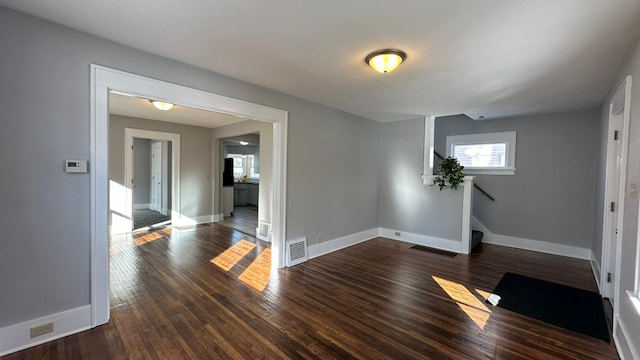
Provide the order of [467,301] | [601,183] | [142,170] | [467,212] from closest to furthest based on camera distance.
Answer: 1. [467,301]
2. [601,183]
3. [467,212]
4. [142,170]

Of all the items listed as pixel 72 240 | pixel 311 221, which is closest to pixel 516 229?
pixel 311 221

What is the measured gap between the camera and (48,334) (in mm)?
2145

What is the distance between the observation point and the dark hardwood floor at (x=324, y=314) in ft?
6.88

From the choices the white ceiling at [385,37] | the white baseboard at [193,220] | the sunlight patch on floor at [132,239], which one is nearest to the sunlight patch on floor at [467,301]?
the white ceiling at [385,37]

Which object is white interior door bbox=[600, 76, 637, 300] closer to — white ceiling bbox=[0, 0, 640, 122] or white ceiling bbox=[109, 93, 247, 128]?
white ceiling bbox=[0, 0, 640, 122]

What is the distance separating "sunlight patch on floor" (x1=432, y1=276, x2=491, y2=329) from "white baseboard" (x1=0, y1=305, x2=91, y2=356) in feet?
11.3

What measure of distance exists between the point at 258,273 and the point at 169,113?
12.5 ft

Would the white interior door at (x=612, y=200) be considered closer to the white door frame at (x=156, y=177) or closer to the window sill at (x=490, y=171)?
the window sill at (x=490, y=171)

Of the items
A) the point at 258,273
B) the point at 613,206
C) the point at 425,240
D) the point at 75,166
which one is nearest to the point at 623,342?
the point at 613,206

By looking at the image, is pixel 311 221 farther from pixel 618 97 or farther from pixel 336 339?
pixel 618 97

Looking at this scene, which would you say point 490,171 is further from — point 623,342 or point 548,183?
point 623,342

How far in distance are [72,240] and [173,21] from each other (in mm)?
1935

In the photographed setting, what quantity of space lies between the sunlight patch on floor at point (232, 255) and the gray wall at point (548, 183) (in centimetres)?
462

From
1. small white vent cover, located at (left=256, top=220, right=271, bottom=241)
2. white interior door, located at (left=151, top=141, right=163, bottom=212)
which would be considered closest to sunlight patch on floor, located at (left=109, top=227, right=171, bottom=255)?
small white vent cover, located at (left=256, top=220, right=271, bottom=241)
